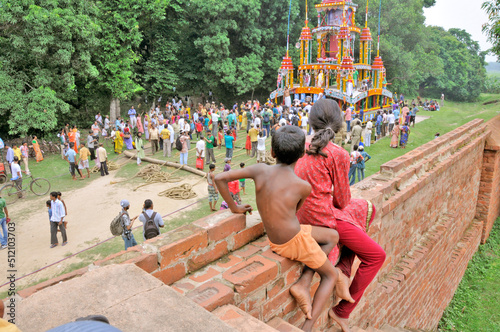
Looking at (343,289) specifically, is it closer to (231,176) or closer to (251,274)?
(251,274)

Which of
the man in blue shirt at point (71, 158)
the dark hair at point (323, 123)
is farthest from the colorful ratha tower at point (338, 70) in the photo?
the dark hair at point (323, 123)

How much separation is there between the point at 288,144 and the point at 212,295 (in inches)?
48.2

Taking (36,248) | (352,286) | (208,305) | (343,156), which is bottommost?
(36,248)

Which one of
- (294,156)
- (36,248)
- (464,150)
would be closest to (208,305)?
(294,156)

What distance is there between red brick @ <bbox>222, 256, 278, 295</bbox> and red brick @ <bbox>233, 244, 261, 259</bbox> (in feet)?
1.00

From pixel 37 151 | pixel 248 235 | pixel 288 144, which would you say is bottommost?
pixel 37 151

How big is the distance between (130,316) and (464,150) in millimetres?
8719

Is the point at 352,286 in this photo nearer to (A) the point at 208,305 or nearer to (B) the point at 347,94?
(A) the point at 208,305

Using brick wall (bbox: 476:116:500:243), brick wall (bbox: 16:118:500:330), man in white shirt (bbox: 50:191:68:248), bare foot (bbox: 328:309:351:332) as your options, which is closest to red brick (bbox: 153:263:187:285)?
brick wall (bbox: 16:118:500:330)

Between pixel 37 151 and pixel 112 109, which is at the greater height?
pixel 112 109

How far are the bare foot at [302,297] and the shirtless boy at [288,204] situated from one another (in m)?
0.03

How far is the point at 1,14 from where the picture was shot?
→ 14086 millimetres

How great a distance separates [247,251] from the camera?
3.48 m

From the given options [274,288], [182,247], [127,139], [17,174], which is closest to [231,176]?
[182,247]
